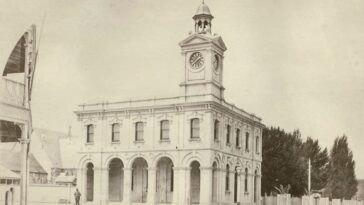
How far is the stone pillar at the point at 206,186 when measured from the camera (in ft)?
104

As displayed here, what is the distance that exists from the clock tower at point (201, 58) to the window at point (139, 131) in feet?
12.5

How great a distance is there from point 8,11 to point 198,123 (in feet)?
57.4

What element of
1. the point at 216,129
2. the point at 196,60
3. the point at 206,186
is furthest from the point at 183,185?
the point at 196,60

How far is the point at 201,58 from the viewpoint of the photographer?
109ft

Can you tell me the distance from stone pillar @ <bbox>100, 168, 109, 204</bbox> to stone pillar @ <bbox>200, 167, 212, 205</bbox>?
6995mm

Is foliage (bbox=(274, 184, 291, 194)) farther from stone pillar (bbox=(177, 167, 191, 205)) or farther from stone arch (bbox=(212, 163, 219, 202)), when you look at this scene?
stone pillar (bbox=(177, 167, 191, 205))

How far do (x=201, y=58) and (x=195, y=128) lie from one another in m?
4.50

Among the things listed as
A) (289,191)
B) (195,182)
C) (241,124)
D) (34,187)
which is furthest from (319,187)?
(34,187)

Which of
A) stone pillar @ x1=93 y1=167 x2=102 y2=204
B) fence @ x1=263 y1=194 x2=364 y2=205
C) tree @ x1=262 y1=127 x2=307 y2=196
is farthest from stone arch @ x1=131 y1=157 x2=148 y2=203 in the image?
tree @ x1=262 y1=127 x2=307 y2=196

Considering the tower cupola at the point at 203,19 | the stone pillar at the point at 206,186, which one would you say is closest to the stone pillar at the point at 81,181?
the stone pillar at the point at 206,186

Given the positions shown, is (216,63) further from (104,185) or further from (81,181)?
(81,181)

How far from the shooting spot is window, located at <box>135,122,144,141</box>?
34.6m

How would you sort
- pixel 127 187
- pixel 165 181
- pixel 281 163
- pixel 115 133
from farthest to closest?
1. pixel 281 163
2. pixel 115 133
3. pixel 165 181
4. pixel 127 187

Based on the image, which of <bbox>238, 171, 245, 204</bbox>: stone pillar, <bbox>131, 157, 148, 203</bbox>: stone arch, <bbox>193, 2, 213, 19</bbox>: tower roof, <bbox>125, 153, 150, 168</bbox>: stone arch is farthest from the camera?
<bbox>238, 171, 245, 204</bbox>: stone pillar
